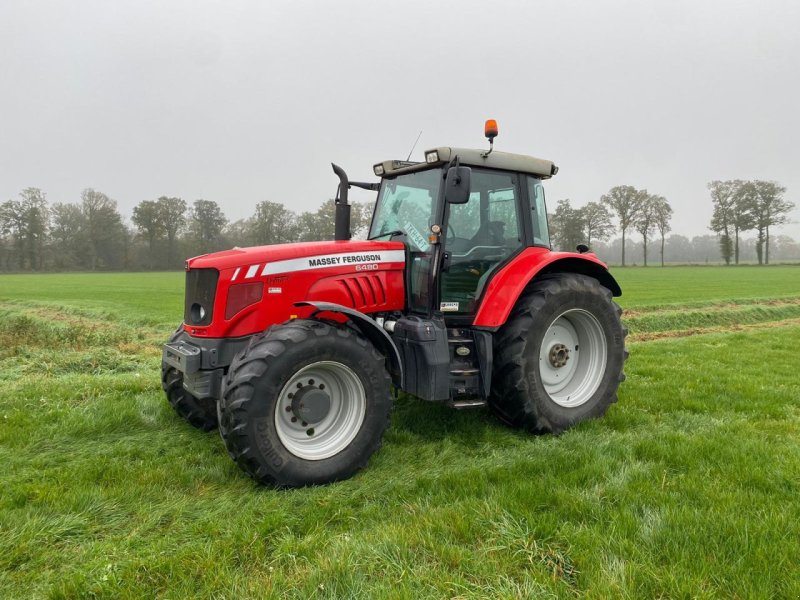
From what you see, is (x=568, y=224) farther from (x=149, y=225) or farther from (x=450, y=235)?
(x=450, y=235)

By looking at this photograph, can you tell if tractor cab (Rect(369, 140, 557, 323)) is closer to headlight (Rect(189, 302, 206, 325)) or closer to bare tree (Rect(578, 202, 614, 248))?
headlight (Rect(189, 302, 206, 325))

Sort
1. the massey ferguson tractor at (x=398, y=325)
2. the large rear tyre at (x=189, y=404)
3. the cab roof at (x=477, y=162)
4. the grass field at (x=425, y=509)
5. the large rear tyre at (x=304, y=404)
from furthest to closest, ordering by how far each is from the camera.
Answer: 1. the large rear tyre at (x=189, y=404)
2. the cab roof at (x=477, y=162)
3. the massey ferguson tractor at (x=398, y=325)
4. the large rear tyre at (x=304, y=404)
5. the grass field at (x=425, y=509)

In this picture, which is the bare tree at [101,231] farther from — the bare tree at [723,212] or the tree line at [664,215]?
the bare tree at [723,212]

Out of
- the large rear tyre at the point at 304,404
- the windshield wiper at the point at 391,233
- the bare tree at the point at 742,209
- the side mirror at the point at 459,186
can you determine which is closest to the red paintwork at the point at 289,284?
the windshield wiper at the point at 391,233

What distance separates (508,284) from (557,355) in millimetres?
907

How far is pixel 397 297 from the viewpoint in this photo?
4.68 metres

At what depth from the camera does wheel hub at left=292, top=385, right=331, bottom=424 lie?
3785 mm

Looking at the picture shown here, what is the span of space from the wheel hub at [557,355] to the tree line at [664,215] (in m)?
66.7

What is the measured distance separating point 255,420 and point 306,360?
0.51 m

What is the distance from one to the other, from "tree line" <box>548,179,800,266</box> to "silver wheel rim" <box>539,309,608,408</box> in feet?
218

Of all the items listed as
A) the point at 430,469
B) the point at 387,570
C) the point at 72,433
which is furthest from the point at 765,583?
the point at 72,433

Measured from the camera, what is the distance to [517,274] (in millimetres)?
4680

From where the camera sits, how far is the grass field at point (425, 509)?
2.52 meters

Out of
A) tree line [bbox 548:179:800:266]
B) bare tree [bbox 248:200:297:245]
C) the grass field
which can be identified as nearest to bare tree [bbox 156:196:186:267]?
bare tree [bbox 248:200:297:245]
